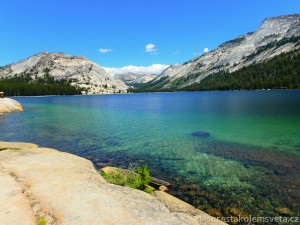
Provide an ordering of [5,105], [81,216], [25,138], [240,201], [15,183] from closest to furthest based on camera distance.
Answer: [81,216]
[15,183]
[240,201]
[25,138]
[5,105]

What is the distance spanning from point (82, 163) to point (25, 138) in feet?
99.5

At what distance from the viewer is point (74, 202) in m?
14.5

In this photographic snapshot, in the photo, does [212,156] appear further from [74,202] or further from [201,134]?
[74,202]

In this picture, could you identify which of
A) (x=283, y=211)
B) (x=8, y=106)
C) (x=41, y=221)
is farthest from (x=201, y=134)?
(x=8, y=106)

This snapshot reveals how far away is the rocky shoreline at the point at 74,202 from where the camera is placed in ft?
42.3

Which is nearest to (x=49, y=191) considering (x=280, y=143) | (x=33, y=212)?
(x=33, y=212)

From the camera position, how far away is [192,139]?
46000 millimetres

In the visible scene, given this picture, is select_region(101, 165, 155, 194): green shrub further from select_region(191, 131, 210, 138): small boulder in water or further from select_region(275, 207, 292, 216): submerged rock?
select_region(191, 131, 210, 138): small boulder in water

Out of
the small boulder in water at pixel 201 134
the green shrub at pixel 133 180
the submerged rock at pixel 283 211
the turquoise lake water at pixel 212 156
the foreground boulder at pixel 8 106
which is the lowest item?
the submerged rock at pixel 283 211

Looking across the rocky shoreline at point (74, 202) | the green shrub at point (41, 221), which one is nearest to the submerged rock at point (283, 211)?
A: the rocky shoreline at point (74, 202)

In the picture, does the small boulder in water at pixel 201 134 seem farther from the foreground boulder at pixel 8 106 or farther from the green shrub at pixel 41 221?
the foreground boulder at pixel 8 106

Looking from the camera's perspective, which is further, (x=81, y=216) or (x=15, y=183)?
(x=15, y=183)

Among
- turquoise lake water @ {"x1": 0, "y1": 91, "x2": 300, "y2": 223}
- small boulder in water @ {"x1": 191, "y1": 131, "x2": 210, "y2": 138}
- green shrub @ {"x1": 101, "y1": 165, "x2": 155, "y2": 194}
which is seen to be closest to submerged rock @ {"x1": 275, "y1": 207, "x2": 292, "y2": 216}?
turquoise lake water @ {"x1": 0, "y1": 91, "x2": 300, "y2": 223}

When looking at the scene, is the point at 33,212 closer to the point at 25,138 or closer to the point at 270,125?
the point at 25,138
